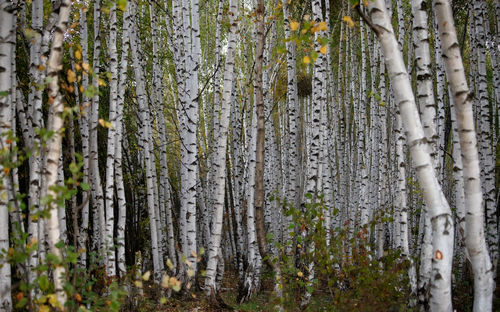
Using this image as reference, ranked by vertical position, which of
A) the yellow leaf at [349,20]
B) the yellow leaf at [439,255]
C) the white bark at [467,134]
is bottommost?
the yellow leaf at [439,255]

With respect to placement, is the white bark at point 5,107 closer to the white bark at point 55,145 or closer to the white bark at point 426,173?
the white bark at point 55,145

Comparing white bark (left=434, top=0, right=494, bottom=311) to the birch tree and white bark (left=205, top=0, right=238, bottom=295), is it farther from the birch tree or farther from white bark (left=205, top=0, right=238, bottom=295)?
white bark (left=205, top=0, right=238, bottom=295)

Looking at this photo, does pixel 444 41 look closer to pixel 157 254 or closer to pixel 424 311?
pixel 424 311

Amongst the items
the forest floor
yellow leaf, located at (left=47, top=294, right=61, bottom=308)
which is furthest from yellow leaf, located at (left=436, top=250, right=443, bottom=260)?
yellow leaf, located at (left=47, top=294, right=61, bottom=308)

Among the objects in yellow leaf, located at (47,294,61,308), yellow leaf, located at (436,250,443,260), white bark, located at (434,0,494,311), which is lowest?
Answer: yellow leaf, located at (47,294,61,308)

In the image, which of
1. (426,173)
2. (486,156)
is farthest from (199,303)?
(486,156)

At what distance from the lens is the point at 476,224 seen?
324cm

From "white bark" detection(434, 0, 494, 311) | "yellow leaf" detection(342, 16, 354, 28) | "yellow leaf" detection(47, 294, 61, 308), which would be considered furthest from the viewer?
"white bark" detection(434, 0, 494, 311)

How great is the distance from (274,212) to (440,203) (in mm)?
8070

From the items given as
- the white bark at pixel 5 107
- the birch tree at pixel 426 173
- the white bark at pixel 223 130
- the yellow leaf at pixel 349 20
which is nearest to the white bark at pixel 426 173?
the birch tree at pixel 426 173

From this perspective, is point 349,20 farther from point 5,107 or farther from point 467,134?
point 5,107

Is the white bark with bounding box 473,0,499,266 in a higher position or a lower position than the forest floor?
higher

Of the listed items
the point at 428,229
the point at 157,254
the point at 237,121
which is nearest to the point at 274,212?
the point at 237,121

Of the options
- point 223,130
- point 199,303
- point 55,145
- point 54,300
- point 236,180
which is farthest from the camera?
point 236,180
